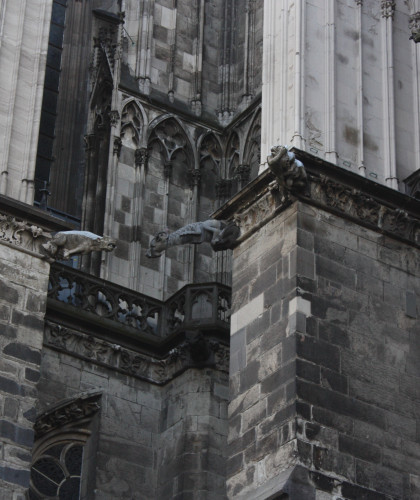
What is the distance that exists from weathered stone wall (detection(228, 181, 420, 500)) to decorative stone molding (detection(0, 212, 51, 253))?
7.69ft

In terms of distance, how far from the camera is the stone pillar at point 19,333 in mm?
18516

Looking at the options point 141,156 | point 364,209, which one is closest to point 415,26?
point 364,209

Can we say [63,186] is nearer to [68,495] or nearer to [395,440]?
[68,495]

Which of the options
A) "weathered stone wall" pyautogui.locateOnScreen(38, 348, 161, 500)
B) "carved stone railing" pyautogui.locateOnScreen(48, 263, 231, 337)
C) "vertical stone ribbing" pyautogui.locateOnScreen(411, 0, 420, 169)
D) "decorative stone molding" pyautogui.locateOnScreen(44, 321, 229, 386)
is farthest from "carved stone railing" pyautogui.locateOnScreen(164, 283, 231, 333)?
"vertical stone ribbing" pyautogui.locateOnScreen(411, 0, 420, 169)

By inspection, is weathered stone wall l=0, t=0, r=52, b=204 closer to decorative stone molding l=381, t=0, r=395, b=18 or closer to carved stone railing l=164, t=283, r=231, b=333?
decorative stone molding l=381, t=0, r=395, b=18

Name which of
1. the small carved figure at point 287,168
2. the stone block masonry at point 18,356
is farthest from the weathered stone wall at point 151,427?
the small carved figure at point 287,168

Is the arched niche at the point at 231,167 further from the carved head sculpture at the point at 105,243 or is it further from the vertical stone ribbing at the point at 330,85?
the carved head sculpture at the point at 105,243

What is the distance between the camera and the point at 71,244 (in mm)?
19703

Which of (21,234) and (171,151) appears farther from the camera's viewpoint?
(171,151)

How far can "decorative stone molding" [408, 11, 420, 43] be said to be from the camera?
19844 mm

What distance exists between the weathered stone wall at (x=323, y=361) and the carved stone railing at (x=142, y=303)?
14.9 feet

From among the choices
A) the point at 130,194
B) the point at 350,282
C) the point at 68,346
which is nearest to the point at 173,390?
the point at 68,346

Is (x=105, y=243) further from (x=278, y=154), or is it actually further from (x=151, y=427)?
(x=151, y=427)

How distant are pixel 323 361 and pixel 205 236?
2.82 m
